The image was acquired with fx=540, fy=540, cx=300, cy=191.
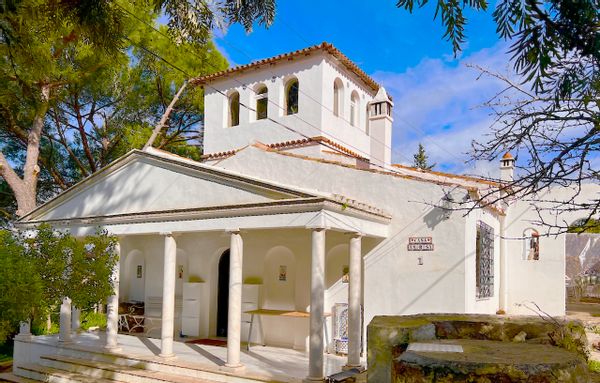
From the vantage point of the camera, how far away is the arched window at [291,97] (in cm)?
1716

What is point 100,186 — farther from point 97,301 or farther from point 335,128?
point 335,128

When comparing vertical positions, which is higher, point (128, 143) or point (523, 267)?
point (128, 143)

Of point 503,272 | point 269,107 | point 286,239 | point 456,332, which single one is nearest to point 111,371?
point 286,239

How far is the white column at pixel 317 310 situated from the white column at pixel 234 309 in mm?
1755

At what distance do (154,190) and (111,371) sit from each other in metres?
4.28

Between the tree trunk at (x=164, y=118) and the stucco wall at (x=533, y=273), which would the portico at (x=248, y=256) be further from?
the tree trunk at (x=164, y=118)

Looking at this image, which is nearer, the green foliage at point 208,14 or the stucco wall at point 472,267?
the green foliage at point 208,14

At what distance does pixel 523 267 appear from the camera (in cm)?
1659

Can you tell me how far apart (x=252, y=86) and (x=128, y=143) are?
926cm

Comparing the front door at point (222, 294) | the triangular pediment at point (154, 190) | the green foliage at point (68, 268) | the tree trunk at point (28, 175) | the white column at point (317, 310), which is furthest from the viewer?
the tree trunk at point (28, 175)

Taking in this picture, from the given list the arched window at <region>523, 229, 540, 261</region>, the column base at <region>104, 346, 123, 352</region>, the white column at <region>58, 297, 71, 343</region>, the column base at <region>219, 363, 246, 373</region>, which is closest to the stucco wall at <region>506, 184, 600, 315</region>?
the arched window at <region>523, 229, 540, 261</region>

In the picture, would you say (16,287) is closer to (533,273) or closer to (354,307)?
(354,307)

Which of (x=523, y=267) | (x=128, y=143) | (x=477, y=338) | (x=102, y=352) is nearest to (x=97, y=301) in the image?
(x=102, y=352)

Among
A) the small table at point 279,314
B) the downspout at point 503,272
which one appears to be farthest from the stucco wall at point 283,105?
the small table at point 279,314
